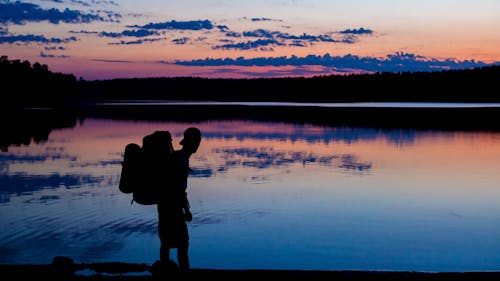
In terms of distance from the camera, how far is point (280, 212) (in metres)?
15.7

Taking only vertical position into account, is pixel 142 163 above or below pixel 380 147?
above

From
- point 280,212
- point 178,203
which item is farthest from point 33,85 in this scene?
point 178,203

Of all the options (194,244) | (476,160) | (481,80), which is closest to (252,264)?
(194,244)

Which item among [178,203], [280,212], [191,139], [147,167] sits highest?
[191,139]

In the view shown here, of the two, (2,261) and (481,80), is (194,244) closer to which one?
(2,261)

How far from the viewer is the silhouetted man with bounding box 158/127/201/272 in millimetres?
7113

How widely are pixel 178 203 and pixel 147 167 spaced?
2.36 ft

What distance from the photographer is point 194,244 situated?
12570 millimetres

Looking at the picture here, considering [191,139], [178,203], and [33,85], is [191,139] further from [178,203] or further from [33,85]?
[33,85]

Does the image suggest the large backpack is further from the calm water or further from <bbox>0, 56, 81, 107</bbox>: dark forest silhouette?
<bbox>0, 56, 81, 107</bbox>: dark forest silhouette

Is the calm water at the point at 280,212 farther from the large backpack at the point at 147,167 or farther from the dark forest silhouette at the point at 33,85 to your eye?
the dark forest silhouette at the point at 33,85

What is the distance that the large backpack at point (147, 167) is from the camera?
6.73 meters

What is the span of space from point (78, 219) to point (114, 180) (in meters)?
6.69

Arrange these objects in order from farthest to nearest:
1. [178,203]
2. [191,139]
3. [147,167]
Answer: [178,203], [191,139], [147,167]
